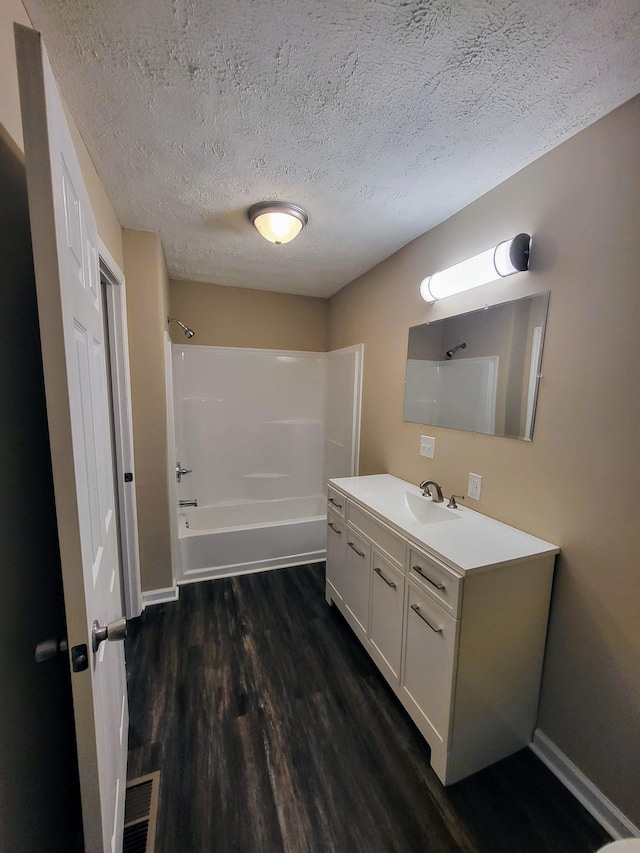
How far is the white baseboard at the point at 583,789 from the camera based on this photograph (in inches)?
43.8

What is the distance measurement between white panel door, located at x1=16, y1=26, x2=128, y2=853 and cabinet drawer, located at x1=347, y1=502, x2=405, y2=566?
3.59ft

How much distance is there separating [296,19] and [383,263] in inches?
65.7

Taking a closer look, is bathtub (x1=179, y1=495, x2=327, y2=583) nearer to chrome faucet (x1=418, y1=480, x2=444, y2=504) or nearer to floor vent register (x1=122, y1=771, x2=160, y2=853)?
chrome faucet (x1=418, y1=480, x2=444, y2=504)

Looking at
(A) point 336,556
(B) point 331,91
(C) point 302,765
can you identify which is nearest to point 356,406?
(A) point 336,556

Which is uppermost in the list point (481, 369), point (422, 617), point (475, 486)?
point (481, 369)

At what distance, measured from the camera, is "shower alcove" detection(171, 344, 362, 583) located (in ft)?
9.23

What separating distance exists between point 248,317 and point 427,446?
6.97 ft

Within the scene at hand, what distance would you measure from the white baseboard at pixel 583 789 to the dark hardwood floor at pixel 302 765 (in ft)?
0.10

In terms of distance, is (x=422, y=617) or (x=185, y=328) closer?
(x=422, y=617)

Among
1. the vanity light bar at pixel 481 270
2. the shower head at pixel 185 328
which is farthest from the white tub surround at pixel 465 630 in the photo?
the shower head at pixel 185 328

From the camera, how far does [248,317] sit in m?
3.21

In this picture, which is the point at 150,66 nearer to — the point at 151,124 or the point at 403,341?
the point at 151,124

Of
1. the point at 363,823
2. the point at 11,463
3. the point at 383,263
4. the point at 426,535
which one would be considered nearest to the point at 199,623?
the point at 363,823

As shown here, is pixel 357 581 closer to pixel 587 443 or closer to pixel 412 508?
pixel 412 508
